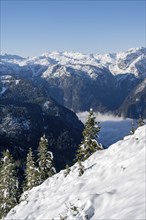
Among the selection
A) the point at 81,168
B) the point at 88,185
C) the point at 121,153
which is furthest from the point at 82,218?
the point at 81,168

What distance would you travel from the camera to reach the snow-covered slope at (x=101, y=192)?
57.0 feet

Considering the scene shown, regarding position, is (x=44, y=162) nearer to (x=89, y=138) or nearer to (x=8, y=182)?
(x=8, y=182)

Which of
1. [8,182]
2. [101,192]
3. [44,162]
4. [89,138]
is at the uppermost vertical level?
[89,138]

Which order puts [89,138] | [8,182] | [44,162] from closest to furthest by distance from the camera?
[89,138], [8,182], [44,162]

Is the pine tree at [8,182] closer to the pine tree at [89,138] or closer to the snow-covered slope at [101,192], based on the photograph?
the pine tree at [89,138]

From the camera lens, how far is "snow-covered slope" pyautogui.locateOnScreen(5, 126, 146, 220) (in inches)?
684

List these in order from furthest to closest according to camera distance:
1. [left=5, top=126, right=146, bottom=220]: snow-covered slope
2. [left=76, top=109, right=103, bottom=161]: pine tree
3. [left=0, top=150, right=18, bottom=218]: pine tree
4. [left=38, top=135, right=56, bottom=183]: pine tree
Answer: [left=38, top=135, right=56, bottom=183]: pine tree → [left=0, top=150, right=18, bottom=218]: pine tree → [left=76, top=109, right=103, bottom=161]: pine tree → [left=5, top=126, right=146, bottom=220]: snow-covered slope

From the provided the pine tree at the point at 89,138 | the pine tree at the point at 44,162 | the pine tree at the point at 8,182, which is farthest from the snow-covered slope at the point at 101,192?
the pine tree at the point at 44,162

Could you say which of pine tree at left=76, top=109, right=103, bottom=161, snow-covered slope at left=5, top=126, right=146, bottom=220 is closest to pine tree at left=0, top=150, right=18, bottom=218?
pine tree at left=76, top=109, right=103, bottom=161

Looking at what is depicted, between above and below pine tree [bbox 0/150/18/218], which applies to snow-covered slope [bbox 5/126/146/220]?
above

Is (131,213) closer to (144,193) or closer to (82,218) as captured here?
(144,193)

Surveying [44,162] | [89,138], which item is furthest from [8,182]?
[89,138]

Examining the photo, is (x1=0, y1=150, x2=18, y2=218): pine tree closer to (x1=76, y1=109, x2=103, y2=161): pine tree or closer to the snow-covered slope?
(x1=76, y1=109, x2=103, y2=161): pine tree

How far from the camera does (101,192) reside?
20641mm
